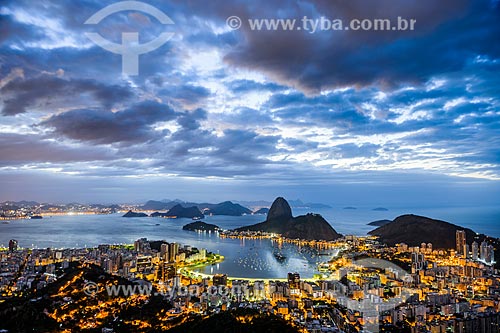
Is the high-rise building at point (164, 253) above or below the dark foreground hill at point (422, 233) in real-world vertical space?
below

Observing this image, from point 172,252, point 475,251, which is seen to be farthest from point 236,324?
point 475,251

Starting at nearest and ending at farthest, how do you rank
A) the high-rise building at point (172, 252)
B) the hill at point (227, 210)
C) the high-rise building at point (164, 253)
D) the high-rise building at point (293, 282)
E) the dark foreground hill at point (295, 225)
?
1. the high-rise building at point (293, 282)
2. the high-rise building at point (164, 253)
3. the high-rise building at point (172, 252)
4. the dark foreground hill at point (295, 225)
5. the hill at point (227, 210)

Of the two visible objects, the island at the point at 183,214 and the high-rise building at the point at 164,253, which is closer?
the high-rise building at the point at 164,253

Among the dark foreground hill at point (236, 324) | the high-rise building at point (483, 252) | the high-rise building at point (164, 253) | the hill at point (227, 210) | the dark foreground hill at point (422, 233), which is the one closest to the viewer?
the dark foreground hill at point (236, 324)

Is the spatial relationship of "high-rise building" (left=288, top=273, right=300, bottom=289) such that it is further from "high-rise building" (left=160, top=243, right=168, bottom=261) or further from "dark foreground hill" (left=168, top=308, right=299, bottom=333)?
"high-rise building" (left=160, top=243, right=168, bottom=261)

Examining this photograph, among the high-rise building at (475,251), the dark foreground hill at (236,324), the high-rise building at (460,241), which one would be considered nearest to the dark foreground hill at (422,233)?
the high-rise building at (460,241)

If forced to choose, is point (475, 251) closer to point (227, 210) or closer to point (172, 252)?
point (172, 252)

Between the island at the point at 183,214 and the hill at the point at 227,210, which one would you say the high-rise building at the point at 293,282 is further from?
the hill at the point at 227,210

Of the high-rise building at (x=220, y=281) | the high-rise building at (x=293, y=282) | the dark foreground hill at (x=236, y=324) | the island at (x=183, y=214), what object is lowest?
the island at (x=183, y=214)
